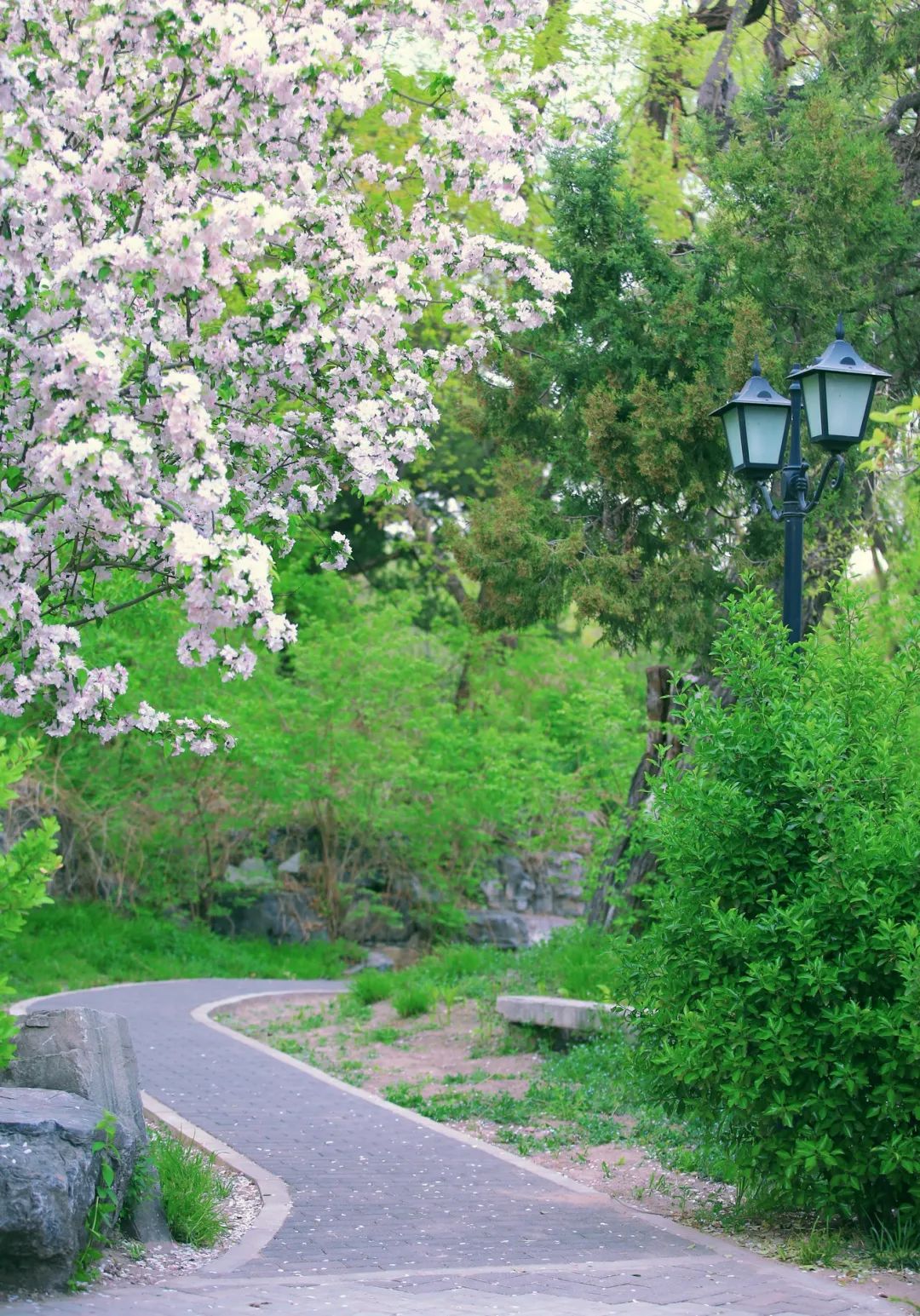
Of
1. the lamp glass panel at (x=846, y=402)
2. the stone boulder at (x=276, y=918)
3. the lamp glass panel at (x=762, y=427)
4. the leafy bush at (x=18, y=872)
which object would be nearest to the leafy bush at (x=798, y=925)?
the lamp glass panel at (x=846, y=402)

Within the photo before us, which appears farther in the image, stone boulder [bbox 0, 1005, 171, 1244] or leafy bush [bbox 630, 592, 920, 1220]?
stone boulder [bbox 0, 1005, 171, 1244]

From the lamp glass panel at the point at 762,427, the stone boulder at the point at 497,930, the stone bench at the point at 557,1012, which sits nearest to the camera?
the lamp glass panel at the point at 762,427

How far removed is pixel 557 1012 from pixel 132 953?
942 centimetres

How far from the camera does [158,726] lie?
672 centimetres

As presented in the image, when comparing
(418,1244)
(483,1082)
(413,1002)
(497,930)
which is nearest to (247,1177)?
(418,1244)

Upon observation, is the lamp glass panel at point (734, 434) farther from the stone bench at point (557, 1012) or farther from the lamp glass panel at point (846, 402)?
the stone bench at point (557, 1012)

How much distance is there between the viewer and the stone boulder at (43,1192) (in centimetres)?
509

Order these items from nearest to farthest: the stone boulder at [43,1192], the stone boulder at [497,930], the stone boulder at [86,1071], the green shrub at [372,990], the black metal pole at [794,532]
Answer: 1. the stone boulder at [43,1192]
2. the stone boulder at [86,1071]
3. the black metal pole at [794,532]
4. the green shrub at [372,990]
5. the stone boulder at [497,930]

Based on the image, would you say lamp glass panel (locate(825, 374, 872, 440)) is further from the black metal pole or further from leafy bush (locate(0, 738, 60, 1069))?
leafy bush (locate(0, 738, 60, 1069))

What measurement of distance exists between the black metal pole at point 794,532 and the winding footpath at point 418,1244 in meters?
3.31

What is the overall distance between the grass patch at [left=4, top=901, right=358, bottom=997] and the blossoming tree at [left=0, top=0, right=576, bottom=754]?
440 inches

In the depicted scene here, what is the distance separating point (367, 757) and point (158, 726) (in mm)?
14104

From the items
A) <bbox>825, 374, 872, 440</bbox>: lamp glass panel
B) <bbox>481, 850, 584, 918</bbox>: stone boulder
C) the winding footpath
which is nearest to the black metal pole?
<bbox>825, 374, 872, 440</bbox>: lamp glass panel

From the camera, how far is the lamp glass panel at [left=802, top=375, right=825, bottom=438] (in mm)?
8047
